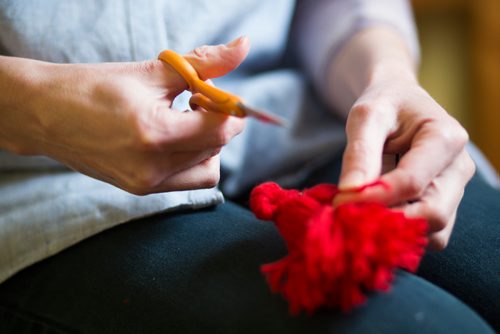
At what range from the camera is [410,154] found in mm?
456

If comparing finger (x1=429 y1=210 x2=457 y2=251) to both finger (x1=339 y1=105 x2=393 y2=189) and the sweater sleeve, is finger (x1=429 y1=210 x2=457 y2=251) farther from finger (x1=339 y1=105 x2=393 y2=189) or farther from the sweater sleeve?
the sweater sleeve

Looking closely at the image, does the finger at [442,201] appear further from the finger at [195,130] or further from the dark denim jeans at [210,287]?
the finger at [195,130]

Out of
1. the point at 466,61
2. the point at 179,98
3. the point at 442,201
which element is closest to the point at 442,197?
the point at 442,201

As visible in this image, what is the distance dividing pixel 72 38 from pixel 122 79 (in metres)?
0.15

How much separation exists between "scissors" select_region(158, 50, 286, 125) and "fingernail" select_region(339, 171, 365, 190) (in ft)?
0.25

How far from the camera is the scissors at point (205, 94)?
0.45 m

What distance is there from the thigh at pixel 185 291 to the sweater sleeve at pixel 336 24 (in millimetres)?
326

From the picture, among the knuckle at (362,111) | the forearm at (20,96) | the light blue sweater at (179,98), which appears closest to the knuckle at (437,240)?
the knuckle at (362,111)

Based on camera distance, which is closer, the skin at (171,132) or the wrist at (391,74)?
the skin at (171,132)

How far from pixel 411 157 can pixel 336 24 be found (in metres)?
0.42

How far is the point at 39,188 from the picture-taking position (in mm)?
588

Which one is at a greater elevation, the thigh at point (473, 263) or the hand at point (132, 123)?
the hand at point (132, 123)

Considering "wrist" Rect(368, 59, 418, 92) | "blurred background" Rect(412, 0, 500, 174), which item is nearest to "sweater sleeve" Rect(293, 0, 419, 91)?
"wrist" Rect(368, 59, 418, 92)

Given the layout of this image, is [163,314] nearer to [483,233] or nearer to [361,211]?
[361,211]
